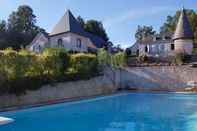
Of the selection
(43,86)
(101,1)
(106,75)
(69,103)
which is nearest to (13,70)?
(43,86)

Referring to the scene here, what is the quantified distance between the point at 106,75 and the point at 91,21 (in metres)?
32.7

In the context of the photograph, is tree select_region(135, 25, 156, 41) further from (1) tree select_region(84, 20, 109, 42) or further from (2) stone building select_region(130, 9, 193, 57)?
(2) stone building select_region(130, 9, 193, 57)

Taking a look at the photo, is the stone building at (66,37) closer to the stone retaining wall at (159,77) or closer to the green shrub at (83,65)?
the stone retaining wall at (159,77)

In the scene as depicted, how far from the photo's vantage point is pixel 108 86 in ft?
84.1

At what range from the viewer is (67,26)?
35.2m

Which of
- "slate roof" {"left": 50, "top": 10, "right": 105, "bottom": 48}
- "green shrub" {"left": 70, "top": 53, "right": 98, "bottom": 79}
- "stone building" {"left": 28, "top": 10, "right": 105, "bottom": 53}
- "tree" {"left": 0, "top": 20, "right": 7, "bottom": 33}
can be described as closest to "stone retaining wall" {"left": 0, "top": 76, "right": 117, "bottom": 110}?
"green shrub" {"left": 70, "top": 53, "right": 98, "bottom": 79}

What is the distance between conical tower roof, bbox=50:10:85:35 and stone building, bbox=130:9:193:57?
10516 millimetres

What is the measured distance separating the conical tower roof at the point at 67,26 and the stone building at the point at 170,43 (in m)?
10.5

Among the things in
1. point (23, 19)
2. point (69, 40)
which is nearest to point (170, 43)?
point (69, 40)

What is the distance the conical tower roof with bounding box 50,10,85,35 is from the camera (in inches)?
1387

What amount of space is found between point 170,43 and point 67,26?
683 inches

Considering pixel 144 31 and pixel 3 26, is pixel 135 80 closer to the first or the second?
pixel 3 26

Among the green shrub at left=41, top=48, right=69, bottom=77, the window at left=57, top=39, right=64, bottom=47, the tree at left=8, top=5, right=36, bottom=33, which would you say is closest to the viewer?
the green shrub at left=41, top=48, right=69, bottom=77

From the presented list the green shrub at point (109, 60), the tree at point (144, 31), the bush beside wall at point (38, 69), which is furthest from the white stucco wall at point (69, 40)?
the tree at point (144, 31)
